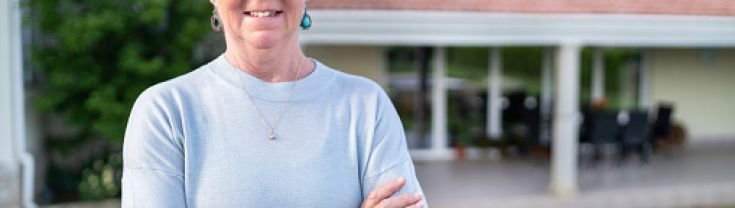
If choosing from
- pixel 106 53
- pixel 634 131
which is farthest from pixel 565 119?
pixel 106 53

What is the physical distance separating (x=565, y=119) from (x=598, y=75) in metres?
3.95

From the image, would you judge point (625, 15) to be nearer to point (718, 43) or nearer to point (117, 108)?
point (718, 43)

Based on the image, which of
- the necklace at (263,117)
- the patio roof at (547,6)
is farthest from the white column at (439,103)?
the necklace at (263,117)

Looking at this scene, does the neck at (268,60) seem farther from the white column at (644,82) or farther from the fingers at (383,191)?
the white column at (644,82)

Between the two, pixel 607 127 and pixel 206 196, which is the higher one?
pixel 206 196

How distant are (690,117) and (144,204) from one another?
40.9ft

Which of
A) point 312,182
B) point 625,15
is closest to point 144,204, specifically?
point 312,182

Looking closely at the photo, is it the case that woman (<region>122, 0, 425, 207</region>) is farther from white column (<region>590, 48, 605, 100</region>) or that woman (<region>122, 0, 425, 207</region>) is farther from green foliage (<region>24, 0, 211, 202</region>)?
white column (<region>590, 48, 605, 100</region>)

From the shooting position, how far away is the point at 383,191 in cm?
143

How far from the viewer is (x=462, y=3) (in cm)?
805

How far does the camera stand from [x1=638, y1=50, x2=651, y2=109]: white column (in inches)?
483

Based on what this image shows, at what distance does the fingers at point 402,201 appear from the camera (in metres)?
1.44

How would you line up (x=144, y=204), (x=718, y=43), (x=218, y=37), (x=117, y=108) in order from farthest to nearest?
(x=718, y=43) → (x=218, y=37) → (x=117, y=108) → (x=144, y=204)

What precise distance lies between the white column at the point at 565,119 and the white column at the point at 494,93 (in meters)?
2.40
